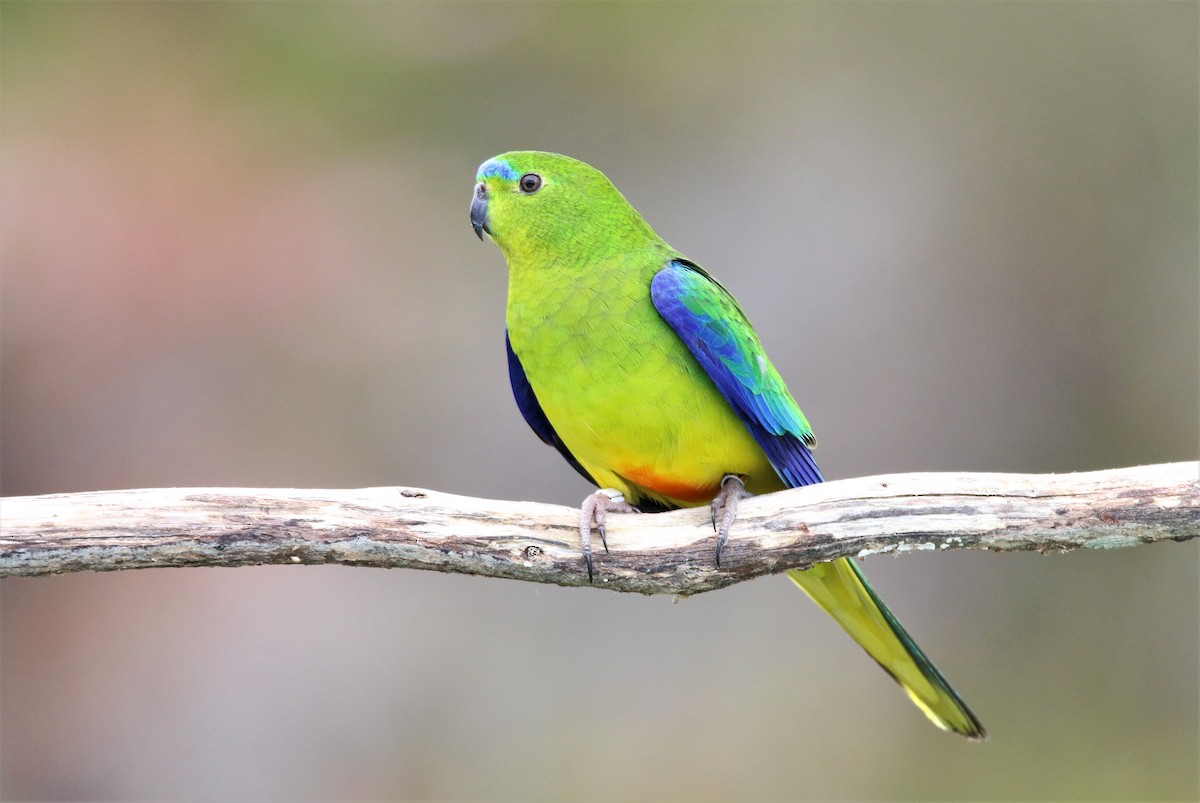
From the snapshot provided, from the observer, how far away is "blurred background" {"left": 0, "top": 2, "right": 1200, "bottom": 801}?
4938 mm

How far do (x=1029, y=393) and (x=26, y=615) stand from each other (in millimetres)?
5479

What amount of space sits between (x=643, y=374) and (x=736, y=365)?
0.28 m

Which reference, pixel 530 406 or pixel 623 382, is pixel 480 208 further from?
pixel 623 382

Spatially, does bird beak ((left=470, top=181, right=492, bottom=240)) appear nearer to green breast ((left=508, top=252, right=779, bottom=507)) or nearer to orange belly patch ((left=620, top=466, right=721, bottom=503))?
green breast ((left=508, top=252, right=779, bottom=507))

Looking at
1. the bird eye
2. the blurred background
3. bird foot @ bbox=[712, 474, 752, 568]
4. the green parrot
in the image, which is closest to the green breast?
the green parrot

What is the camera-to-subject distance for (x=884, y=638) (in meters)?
2.92

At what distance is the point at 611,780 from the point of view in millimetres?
5031

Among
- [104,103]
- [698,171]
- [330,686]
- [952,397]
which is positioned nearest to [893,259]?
[952,397]

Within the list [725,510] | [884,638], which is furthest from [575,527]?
[884,638]

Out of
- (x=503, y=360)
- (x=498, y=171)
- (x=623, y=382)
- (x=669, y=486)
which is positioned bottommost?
(x=669, y=486)

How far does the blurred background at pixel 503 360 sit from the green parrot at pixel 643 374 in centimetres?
214

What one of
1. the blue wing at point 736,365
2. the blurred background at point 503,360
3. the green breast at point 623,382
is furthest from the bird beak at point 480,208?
the blurred background at point 503,360

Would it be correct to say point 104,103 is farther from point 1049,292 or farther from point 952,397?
point 1049,292

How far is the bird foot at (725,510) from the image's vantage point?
252cm
